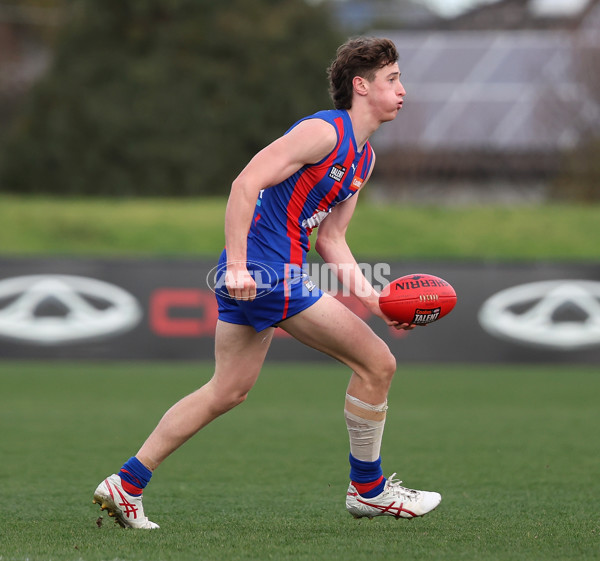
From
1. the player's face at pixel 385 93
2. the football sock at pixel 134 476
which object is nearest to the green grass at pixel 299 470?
the football sock at pixel 134 476

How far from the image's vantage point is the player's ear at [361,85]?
4.92 metres

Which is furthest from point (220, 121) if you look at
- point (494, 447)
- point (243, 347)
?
point (243, 347)

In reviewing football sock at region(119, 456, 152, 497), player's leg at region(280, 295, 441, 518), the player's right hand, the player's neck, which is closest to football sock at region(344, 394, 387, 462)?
player's leg at region(280, 295, 441, 518)

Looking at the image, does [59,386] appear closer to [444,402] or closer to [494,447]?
[444,402]

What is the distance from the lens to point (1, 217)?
65.2 feet

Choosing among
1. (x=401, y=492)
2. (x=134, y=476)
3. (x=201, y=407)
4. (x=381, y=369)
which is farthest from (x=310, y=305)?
(x=134, y=476)

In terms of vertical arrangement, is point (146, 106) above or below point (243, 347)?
above

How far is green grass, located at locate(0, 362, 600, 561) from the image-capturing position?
4539 mm

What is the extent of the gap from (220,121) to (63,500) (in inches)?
938

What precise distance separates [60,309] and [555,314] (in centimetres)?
610

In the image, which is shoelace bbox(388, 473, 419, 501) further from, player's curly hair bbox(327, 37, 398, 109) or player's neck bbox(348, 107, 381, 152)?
player's curly hair bbox(327, 37, 398, 109)

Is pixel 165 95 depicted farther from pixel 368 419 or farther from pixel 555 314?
pixel 368 419

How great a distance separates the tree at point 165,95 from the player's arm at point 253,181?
23.4m

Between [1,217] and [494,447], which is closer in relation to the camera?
[494,447]
